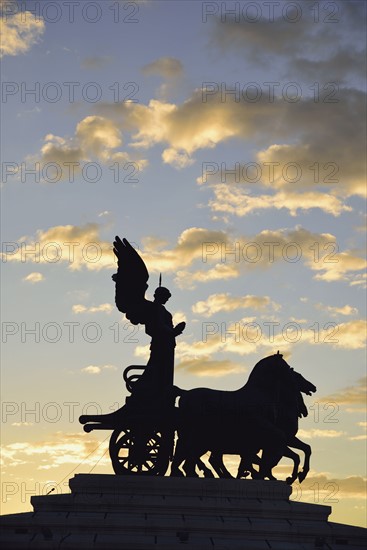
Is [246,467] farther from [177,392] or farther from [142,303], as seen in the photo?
[142,303]

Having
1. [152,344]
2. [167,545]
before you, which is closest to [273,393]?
[152,344]

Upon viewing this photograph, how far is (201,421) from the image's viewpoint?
27.1 meters

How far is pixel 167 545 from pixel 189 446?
3862 mm

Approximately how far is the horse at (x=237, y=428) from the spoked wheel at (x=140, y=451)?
1.09ft

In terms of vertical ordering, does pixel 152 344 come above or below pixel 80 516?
above

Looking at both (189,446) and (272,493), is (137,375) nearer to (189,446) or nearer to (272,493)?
(189,446)

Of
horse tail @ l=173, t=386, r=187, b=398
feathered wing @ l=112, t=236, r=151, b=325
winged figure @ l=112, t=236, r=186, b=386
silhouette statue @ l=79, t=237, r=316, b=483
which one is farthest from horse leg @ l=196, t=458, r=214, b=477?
feathered wing @ l=112, t=236, r=151, b=325

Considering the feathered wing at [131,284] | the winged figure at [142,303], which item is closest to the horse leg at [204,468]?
the winged figure at [142,303]

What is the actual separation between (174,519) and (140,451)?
2592 mm

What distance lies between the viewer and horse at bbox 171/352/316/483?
27141 mm

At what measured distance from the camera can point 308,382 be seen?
28719 mm

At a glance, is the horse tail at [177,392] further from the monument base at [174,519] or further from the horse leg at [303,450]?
the horse leg at [303,450]

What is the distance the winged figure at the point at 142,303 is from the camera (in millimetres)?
28453

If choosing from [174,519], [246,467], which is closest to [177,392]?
[246,467]
